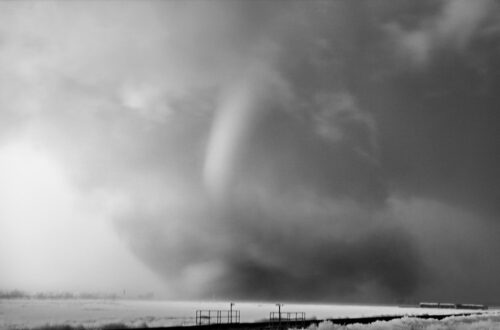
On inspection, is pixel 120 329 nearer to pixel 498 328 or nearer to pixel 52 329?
pixel 52 329

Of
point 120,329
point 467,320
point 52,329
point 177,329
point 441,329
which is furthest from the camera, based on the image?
point 467,320

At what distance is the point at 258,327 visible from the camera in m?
61.5

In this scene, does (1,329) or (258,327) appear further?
(1,329)

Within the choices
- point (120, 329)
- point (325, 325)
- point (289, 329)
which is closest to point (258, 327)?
point (289, 329)

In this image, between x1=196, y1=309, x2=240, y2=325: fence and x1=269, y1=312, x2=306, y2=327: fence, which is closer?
x1=269, y1=312, x2=306, y2=327: fence

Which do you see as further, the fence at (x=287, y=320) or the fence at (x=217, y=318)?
the fence at (x=217, y=318)

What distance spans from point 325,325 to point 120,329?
79.7ft

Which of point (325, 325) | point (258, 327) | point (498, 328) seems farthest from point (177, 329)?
point (498, 328)

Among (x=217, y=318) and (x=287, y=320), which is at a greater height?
(x=217, y=318)

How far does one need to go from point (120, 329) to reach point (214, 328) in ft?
A: 41.9

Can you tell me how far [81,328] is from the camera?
71125 millimetres

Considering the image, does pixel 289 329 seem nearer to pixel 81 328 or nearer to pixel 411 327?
pixel 411 327

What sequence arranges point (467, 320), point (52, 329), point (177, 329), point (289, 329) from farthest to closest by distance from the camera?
1. point (467, 320)
2. point (52, 329)
3. point (289, 329)
4. point (177, 329)

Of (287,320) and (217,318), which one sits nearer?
(287,320)
